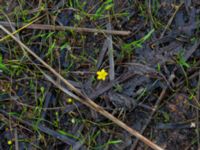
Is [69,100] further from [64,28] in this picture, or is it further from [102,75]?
[64,28]

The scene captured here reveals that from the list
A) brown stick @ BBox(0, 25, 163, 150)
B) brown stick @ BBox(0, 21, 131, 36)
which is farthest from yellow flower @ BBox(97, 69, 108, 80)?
brown stick @ BBox(0, 21, 131, 36)

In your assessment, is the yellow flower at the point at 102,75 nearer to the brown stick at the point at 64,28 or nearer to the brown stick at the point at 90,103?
the brown stick at the point at 90,103

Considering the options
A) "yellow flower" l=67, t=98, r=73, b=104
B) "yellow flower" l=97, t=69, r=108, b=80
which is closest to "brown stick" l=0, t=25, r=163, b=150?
"yellow flower" l=67, t=98, r=73, b=104

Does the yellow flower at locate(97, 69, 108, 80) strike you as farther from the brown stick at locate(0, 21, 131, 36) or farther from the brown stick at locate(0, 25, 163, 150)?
the brown stick at locate(0, 21, 131, 36)

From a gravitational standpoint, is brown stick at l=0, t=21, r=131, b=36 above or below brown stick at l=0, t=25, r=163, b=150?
above

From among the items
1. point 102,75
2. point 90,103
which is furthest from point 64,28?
point 90,103

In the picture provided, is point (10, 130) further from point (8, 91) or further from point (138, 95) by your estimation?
point (138, 95)

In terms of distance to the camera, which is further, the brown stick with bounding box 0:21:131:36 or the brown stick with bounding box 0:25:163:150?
the brown stick with bounding box 0:21:131:36

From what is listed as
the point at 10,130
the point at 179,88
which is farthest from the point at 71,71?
the point at 179,88

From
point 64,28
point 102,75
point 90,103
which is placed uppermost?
point 64,28

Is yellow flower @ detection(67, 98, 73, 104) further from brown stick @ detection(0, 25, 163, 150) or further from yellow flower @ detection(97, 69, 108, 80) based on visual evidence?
yellow flower @ detection(97, 69, 108, 80)

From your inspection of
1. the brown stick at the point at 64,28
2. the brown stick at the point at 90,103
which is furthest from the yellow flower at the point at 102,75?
the brown stick at the point at 64,28
